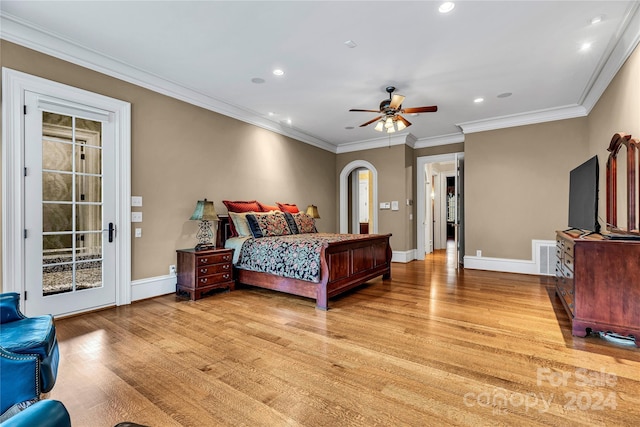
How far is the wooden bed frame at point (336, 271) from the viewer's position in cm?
351

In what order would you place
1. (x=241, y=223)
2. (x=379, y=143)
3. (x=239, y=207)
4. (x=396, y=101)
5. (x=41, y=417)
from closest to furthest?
(x=41, y=417), (x=396, y=101), (x=241, y=223), (x=239, y=207), (x=379, y=143)

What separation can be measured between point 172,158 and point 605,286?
16.3 feet

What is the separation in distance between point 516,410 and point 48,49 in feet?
16.2

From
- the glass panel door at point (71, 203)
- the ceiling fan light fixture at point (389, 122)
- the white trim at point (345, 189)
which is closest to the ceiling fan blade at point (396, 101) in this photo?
the ceiling fan light fixture at point (389, 122)

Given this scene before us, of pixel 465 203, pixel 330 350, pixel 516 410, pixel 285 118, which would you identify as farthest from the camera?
pixel 465 203

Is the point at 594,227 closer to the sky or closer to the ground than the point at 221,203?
closer to the ground

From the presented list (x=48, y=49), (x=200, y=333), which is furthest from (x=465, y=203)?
(x=48, y=49)

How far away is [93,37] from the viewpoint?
10.0 feet

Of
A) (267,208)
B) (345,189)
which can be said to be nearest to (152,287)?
(267,208)

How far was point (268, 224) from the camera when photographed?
4.61 meters

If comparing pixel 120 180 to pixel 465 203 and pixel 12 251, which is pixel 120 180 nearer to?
pixel 12 251

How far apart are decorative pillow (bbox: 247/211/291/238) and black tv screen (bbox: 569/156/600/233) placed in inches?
150

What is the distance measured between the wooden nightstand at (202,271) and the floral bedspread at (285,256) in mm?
237

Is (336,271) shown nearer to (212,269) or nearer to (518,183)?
(212,269)
